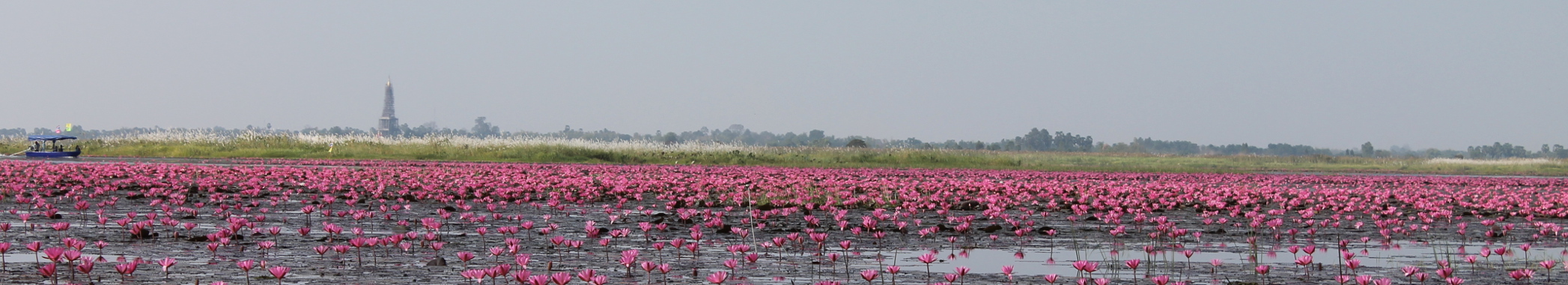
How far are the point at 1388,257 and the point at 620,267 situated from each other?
5575mm

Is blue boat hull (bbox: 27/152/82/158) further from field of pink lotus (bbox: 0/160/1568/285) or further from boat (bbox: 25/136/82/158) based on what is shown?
field of pink lotus (bbox: 0/160/1568/285)

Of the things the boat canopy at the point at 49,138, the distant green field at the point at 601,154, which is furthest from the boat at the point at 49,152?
the distant green field at the point at 601,154

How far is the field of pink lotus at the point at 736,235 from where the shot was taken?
7020 millimetres

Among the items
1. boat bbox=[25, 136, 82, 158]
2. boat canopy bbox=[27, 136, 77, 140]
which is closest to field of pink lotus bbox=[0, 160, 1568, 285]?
boat bbox=[25, 136, 82, 158]

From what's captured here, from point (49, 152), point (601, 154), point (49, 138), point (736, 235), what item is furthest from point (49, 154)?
point (736, 235)

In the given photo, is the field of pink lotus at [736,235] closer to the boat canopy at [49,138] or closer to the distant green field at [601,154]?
the distant green field at [601,154]

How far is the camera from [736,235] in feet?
32.9

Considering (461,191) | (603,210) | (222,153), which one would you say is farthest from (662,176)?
(222,153)

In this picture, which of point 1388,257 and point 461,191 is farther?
point 461,191

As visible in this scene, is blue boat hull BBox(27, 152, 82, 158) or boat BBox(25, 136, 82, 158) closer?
blue boat hull BBox(27, 152, 82, 158)

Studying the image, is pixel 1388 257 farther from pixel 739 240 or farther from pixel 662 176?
pixel 662 176

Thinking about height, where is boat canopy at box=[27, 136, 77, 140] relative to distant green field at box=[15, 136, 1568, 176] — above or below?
above

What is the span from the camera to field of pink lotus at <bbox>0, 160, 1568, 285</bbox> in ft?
23.0

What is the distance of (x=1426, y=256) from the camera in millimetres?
8797
